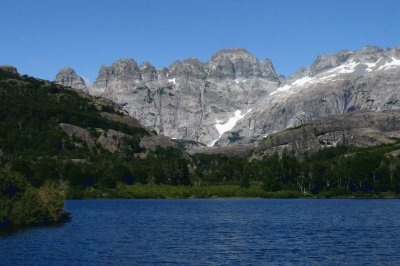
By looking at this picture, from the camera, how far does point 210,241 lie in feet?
324

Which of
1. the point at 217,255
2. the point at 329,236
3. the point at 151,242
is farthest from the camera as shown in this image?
the point at 329,236

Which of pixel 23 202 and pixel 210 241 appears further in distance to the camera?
pixel 23 202

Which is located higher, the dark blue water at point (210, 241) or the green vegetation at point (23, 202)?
the green vegetation at point (23, 202)

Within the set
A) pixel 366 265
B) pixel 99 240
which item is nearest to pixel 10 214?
pixel 99 240

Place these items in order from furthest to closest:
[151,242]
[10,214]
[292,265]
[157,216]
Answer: [157,216]
[10,214]
[151,242]
[292,265]

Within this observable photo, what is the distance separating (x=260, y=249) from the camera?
291 ft

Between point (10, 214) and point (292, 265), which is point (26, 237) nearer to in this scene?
point (10, 214)

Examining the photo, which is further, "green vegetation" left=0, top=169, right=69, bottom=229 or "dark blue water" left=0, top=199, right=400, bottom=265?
"green vegetation" left=0, top=169, right=69, bottom=229

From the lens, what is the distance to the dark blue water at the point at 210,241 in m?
79.2

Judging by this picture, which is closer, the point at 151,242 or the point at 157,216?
the point at 151,242

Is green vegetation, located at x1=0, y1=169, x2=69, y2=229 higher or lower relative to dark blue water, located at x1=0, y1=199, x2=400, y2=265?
higher

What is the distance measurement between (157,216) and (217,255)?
226 feet

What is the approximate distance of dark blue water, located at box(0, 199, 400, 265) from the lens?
260 feet

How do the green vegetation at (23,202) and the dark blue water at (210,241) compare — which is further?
the green vegetation at (23,202)
